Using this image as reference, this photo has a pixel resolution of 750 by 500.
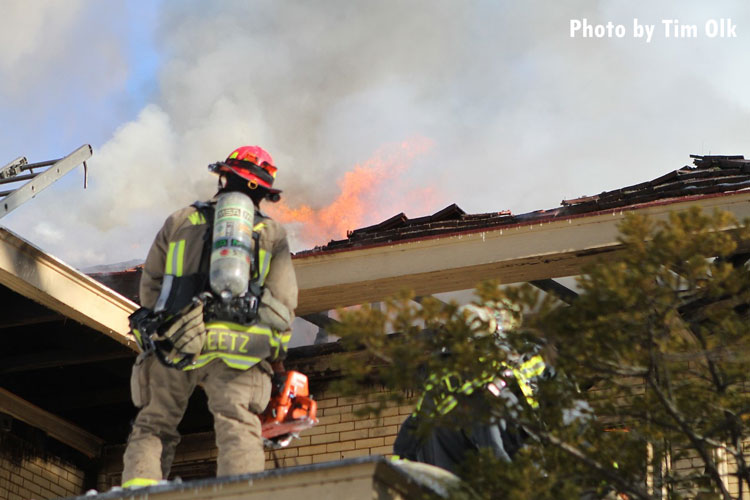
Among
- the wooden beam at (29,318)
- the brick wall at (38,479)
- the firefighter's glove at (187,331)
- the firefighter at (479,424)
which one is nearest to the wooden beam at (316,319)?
the wooden beam at (29,318)

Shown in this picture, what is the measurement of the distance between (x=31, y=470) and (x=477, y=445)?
5.79 metres

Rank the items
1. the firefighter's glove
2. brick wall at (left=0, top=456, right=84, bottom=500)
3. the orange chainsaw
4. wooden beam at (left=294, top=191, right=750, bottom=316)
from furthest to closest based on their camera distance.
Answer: brick wall at (left=0, top=456, right=84, bottom=500), wooden beam at (left=294, top=191, right=750, bottom=316), the orange chainsaw, the firefighter's glove

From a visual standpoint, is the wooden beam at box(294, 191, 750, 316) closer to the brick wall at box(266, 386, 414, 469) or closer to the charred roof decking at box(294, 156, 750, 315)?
the charred roof decking at box(294, 156, 750, 315)

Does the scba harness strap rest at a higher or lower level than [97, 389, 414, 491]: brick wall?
lower

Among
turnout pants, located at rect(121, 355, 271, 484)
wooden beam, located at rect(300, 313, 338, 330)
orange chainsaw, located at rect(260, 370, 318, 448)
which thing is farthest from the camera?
wooden beam, located at rect(300, 313, 338, 330)

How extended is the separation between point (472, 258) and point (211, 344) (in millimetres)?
4301

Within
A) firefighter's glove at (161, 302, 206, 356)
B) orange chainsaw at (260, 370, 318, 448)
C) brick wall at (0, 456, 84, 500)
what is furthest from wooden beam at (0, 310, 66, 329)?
firefighter's glove at (161, 302, 206, 356)

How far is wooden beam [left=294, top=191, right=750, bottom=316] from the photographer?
11438mm

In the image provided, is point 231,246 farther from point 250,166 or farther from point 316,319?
point 316,319

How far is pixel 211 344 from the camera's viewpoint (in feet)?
25.6

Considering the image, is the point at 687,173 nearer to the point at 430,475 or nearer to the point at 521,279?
the point at 521,279

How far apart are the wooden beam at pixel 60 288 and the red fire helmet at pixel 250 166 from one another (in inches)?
107

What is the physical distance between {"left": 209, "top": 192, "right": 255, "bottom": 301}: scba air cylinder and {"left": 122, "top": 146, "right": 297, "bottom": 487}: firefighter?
16 centimetres

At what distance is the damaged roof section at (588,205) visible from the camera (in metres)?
11.8
